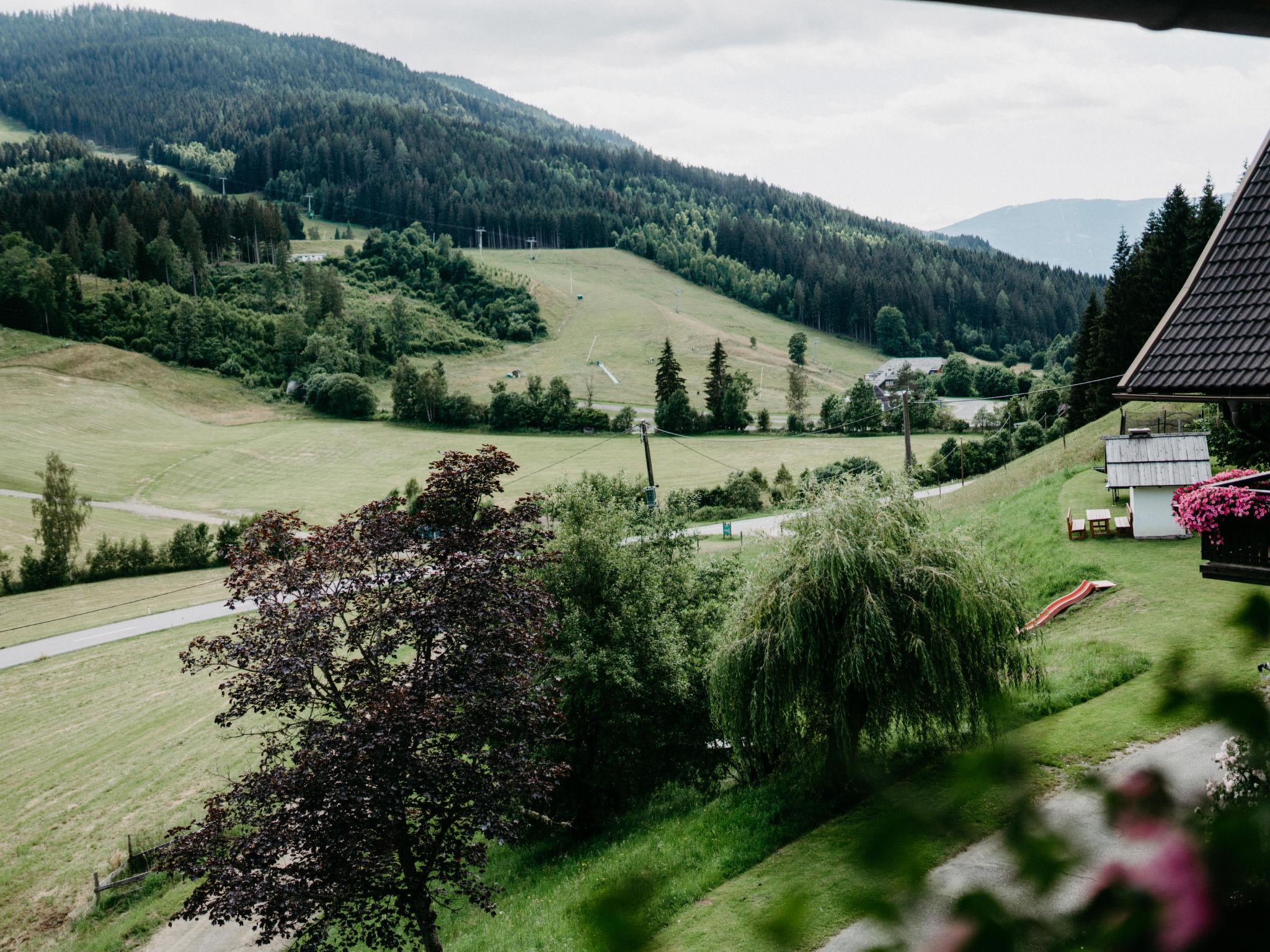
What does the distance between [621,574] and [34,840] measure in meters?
19.1

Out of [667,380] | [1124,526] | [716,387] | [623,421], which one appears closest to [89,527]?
[623,421]

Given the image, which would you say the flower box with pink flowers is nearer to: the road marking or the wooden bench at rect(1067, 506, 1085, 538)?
the wooden bench at rect(1067, 506, 1085, 538)

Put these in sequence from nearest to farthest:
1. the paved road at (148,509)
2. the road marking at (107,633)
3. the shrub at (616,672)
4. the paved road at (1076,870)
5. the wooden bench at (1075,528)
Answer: the paved road at (1076,870)
the shrub at (616,672)
the wooden bench at (1075,528)
the road marking at (107,633)
the paved road at (148,509)

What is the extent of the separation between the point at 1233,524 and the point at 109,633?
162 ft

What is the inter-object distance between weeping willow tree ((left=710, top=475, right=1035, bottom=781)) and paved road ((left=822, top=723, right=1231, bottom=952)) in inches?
536

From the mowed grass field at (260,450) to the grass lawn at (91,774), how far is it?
29.9 meters

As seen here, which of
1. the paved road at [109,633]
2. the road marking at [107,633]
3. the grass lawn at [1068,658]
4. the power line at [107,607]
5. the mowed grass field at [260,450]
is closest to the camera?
the grass lawn at [1068,658]

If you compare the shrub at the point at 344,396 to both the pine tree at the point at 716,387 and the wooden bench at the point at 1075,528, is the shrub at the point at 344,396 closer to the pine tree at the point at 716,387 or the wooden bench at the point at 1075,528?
the pine tree at the point at 716,387

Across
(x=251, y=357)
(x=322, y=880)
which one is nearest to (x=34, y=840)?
(x=322, y=880)

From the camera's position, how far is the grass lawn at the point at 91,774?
21.1 meters

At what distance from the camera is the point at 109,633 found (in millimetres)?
44938

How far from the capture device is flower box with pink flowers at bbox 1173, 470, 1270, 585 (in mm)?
9539

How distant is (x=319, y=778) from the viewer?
12992mm

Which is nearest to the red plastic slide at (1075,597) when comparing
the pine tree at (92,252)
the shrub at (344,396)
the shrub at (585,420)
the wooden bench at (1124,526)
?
the wooden bench at (1124,526)
